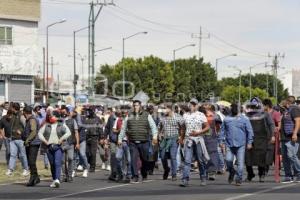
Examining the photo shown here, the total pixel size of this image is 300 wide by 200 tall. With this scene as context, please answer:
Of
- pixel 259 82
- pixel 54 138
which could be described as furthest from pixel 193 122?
pixel 259 82

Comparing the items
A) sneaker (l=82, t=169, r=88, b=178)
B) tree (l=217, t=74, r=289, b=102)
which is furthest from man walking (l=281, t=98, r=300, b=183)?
tree (l=217, t=74, r=289, b=102)

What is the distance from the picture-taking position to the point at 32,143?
59.2ft

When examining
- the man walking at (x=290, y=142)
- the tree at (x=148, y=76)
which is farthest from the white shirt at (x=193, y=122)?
the tree at (x=148, y=76)

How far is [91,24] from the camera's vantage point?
55.2 m

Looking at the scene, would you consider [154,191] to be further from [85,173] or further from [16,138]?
[16,138]

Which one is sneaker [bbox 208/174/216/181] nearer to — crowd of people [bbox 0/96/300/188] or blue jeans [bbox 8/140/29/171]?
crowd of people [bbox 0/96/300/188]

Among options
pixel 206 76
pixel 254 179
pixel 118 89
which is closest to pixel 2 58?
pixel 118 89

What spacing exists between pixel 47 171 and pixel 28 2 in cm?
3540

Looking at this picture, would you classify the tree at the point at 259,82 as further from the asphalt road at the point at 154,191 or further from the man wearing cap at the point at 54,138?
the man wearing cap at the point at 54,138

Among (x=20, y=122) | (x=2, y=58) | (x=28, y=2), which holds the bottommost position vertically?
(x=20, y=122)

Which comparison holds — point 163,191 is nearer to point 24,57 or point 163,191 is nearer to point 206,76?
point 24,57

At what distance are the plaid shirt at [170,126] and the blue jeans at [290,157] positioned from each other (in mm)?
2489

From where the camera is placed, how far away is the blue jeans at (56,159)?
17531 mm

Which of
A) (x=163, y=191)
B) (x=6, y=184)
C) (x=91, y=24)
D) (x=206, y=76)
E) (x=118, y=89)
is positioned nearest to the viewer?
(x=163, y=191)
